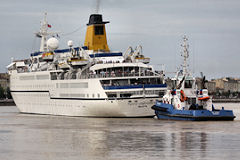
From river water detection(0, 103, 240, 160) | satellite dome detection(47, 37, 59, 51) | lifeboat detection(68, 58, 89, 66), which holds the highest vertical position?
satellite dome detection(47, 37, 59, 51)

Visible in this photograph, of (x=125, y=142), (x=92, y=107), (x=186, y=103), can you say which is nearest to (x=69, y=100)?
(x=92, y=107)

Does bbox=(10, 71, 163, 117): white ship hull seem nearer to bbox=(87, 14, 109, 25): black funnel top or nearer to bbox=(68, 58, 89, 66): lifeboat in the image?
bbox=(68, 58, 89, 66): lifeboat

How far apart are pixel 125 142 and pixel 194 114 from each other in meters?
18.1

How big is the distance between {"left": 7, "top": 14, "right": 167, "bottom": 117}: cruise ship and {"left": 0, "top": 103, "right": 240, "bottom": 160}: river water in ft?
30.2

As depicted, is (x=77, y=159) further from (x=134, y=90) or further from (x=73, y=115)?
(x=73, y=115)

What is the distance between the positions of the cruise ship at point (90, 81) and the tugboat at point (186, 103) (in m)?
3.06

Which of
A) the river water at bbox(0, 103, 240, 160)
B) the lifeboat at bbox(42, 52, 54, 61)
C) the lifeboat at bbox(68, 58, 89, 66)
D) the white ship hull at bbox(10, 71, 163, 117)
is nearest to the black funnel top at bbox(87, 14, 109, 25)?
the lifeboat at bbox(42, 52, 54, 61)

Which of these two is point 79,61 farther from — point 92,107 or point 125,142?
point 125,142

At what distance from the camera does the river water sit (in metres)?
30.7

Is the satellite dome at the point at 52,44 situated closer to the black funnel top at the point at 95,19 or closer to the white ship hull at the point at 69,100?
the white ship hull at the point at 69,100

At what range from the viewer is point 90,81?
2499 inches

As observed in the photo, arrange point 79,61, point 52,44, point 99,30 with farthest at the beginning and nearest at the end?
point 52,44, point 99,30, point 79,61

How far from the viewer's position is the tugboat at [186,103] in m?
54.5

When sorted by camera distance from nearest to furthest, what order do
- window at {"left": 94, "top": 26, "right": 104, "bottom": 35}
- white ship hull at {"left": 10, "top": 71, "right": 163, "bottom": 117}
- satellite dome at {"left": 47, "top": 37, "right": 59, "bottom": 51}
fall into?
white ship hull at {"left": 10, "top": 71, "right": 163, "bottom": 117}
window at {"left": 94, "top": 26, "right": 104, "bottom": 35}
satellite dome at {"left": 47, "top": 37, "right": 59, "bottom": 51}
